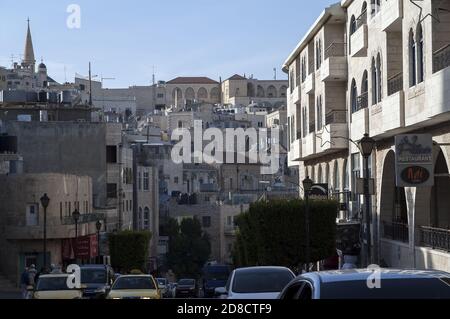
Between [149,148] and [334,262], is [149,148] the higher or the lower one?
the higher one

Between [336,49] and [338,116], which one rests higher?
[336,49]

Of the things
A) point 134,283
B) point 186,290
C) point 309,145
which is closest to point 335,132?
point 309,145

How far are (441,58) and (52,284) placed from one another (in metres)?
11.3

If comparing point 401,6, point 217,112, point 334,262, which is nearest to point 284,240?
point 334,262

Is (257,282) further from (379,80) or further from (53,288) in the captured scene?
(379,80)

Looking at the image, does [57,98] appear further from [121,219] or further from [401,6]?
[401,6]

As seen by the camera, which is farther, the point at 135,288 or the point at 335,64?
the point at 335,64

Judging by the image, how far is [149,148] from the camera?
357 feet

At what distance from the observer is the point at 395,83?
108ft

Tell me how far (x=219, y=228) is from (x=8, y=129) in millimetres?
37680

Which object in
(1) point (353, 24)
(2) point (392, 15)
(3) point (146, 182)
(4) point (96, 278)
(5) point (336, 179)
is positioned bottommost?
(4) point (96, 278)

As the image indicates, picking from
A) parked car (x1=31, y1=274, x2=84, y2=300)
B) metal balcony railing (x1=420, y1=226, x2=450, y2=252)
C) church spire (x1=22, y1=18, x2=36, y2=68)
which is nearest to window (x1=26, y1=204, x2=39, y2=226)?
metal balcony railing (x1=420, y1=226, x2=450, y2=252)

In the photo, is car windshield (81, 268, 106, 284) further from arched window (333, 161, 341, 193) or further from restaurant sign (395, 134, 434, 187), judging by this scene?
arched window (333, 161, 341, 193)
